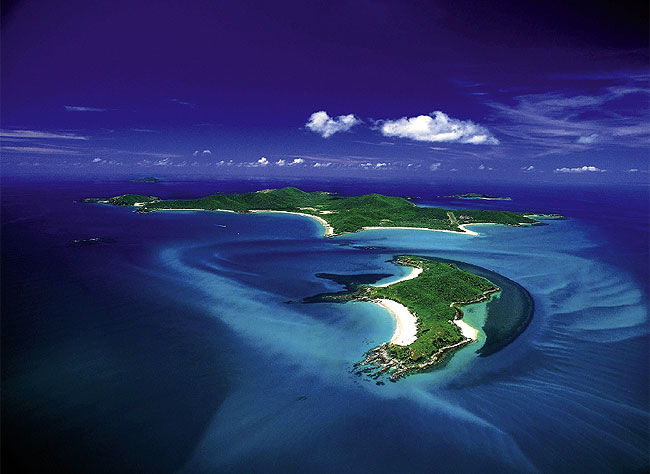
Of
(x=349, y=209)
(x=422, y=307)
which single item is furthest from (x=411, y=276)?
(x=349, y=209)

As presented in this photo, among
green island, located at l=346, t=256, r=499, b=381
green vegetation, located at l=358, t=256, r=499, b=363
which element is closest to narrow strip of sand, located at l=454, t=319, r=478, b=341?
green island, located at l=346, t=256, r=499, b=381

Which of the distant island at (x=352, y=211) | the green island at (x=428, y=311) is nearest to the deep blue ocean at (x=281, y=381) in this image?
the green island at (x=428, y=311)

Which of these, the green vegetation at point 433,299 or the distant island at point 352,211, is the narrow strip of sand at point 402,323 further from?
the distant island at point 352,211

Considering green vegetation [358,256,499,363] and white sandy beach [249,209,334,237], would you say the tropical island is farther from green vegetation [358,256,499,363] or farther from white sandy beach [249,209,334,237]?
white sandy beach [249,209,334,237]

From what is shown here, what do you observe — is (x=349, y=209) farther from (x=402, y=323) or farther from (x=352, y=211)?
(x=402, y=323)

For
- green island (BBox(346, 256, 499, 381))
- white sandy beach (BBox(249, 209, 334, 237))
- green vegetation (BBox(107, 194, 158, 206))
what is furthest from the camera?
green vegetation (BBox(107, 194, 158, 206))

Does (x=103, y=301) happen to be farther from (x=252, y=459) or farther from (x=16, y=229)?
(x=16, y=229)
